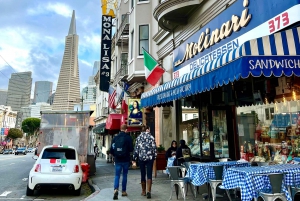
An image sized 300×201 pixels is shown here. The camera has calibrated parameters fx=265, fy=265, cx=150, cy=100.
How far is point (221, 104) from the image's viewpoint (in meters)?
10.5

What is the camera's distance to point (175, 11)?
11.2 meters

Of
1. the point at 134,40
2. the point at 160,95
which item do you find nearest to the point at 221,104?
the point at 160,95

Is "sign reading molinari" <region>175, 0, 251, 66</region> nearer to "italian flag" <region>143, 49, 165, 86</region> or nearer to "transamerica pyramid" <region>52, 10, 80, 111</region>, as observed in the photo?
"italian flag" <region>143, 49, 165, 86</region>

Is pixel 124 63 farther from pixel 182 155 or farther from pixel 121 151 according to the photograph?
pixel 121 151

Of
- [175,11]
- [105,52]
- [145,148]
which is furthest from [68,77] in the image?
[145,148]

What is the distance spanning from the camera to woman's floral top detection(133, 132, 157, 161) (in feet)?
23.7

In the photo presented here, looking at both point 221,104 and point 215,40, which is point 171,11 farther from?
point 221,104

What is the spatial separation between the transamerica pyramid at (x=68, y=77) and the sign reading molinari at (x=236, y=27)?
370 feet

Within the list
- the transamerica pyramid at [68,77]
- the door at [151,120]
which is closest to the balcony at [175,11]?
the door at [151,120]

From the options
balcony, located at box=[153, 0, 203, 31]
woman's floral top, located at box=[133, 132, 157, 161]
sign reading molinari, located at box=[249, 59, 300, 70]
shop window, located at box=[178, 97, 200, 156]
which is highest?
balcony, located at box=[153, 0, 203, 31]

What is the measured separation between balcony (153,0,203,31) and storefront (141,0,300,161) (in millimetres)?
1250

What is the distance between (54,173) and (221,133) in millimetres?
6305

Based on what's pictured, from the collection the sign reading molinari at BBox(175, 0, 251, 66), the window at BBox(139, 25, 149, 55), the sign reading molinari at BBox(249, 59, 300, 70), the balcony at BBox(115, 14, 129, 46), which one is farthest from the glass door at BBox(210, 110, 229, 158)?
the balcony at BBox(115, 14, 129, 46)

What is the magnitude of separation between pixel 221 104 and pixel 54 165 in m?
6.54
